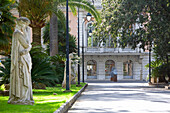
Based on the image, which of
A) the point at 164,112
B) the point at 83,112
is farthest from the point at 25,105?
the point at 164,112

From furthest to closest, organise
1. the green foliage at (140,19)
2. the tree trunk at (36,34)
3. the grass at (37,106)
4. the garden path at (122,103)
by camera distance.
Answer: the green foliage at (140,19), the tree trunk at (36,34), the garden path at (122,103), the grass at (37,106)

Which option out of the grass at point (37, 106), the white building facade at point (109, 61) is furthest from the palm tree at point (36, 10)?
the white building facade at point (109, 61)

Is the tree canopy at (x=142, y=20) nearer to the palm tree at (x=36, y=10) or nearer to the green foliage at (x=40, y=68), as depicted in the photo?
the palm tree at (x=36, y=10)

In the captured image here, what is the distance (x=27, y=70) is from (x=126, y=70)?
49.6 meters

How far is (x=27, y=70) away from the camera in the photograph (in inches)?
478

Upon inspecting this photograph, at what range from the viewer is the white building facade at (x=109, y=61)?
5919 cm

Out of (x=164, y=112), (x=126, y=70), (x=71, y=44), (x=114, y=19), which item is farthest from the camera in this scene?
(x=126, y=70)

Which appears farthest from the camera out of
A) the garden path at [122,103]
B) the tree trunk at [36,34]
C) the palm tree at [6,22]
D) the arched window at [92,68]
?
the arched window at [92,68]

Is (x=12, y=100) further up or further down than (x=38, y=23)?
further down

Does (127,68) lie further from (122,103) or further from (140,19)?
(122,103)

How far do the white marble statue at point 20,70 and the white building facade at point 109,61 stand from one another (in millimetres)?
46833

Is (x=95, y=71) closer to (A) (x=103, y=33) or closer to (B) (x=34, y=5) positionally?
(A) (x=103, y=33)

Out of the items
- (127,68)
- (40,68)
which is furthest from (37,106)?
(127,68)

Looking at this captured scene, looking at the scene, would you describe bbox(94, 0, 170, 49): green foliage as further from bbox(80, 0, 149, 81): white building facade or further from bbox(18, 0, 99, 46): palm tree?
bbox(80, 0, 149, 81): white building facade
